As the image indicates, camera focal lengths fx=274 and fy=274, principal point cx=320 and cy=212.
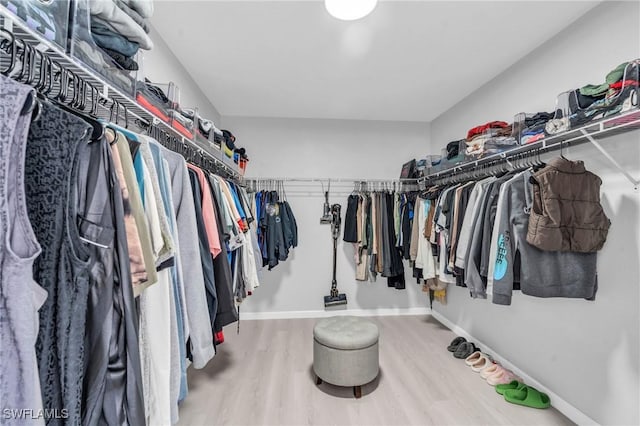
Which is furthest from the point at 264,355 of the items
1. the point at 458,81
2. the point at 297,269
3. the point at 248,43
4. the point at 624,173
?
the point at 458,81

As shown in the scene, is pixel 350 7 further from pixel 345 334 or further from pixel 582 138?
pixel 345 334

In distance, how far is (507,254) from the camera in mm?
1586

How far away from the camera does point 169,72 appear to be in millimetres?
2162

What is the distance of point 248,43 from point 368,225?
2169mm

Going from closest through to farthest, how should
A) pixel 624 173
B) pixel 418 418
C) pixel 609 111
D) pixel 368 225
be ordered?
pixel 609 111 < pixel 624 173 < pixel 418 418 < pixel 368 225

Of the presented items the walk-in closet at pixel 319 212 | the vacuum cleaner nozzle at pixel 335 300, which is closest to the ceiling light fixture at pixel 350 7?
the walk-in closet at pixel 319 212

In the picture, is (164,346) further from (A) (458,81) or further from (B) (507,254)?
(A) (458,81)

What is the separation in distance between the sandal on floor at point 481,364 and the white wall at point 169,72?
326 centimetres

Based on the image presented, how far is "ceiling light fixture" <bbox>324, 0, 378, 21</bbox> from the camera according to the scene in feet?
4.73

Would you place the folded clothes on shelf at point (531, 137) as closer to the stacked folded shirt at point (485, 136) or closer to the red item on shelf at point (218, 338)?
the stacked folded shirt at point (485, 136)

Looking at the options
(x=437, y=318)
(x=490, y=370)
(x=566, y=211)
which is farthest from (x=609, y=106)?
(x=437, y=318)

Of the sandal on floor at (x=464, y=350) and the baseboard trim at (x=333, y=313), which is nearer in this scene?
the sandal on floor at (x=464, y=350)

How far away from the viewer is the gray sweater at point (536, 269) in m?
1.50

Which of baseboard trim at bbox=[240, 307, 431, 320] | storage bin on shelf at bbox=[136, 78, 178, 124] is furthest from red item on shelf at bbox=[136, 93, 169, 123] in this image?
baseboard trim at bbox=[240, 307, 431, 320]
